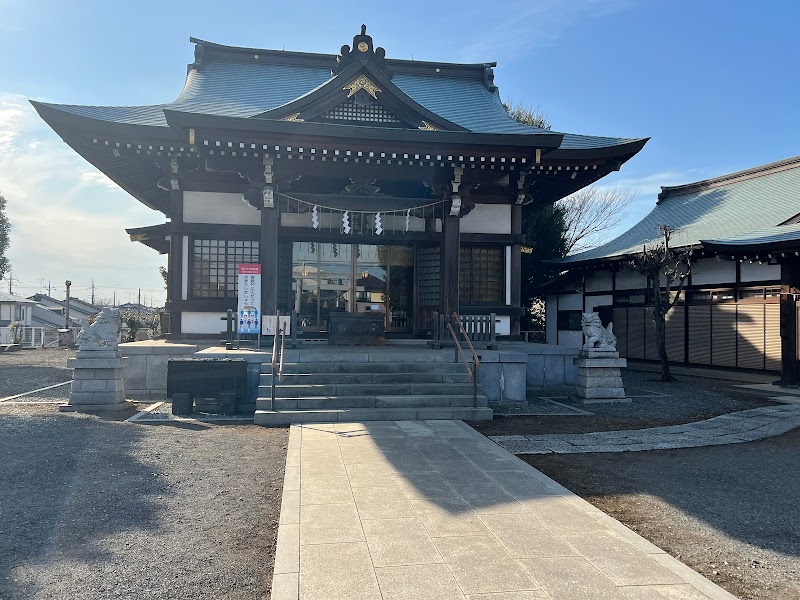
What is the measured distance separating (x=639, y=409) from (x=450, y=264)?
510cm

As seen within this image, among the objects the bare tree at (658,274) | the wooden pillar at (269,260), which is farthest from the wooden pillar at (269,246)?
the bare tree at (658,274)

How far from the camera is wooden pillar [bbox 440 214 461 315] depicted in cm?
1248

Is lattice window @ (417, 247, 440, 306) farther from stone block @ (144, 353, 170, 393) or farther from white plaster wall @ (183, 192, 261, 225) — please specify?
stone block @ (144, 353, 170, 393)

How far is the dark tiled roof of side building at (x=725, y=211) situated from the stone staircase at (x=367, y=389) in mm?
9233

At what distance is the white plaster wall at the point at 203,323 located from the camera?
521 inches

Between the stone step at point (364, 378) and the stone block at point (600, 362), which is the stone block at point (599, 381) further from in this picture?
the stone step at point (364, 378)

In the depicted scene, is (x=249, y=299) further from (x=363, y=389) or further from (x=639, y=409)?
(x=639, y=409)

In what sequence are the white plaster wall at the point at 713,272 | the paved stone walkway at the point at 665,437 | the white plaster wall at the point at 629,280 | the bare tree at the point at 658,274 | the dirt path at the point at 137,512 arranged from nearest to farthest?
the dirt path at the point at 137,512
the paved stone walkway at the point at 665,437
the bare tree at the point at 658,274
the white plaster wall at the point at 713,272
the white plaster wall at the point at 629,280

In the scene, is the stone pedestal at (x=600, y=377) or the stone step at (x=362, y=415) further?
the stone pedestal at (x=600, y=377)

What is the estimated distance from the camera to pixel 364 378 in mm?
9867

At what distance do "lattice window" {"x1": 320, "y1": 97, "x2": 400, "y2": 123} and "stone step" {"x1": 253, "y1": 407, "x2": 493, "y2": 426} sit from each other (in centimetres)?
724

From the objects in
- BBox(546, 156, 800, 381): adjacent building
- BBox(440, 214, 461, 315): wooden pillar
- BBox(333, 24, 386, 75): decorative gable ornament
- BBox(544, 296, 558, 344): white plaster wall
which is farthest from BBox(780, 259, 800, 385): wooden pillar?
BBox(333, 24, 386, 75): decorative gable ornament

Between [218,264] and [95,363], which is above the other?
[218,264]

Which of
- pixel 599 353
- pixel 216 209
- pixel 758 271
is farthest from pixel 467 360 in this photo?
pixel 758 271
